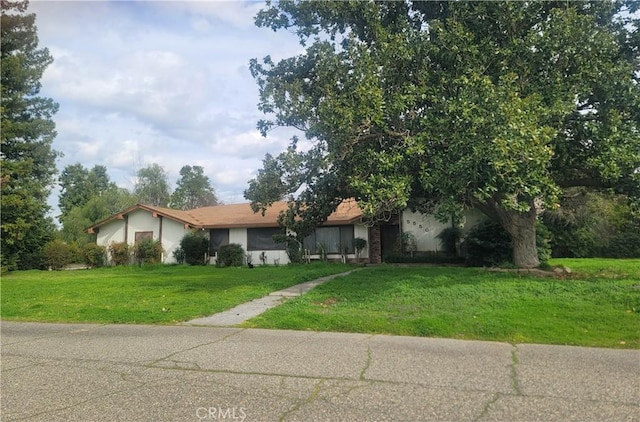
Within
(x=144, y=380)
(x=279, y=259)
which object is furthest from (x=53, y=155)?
(x=144, y=380)

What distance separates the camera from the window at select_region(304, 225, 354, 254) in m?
25.0

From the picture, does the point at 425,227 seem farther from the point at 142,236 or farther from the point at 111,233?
the point at 111,233

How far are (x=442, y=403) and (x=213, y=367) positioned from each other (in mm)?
2842

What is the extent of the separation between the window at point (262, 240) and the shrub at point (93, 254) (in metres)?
8.78

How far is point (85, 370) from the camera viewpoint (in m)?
6.02

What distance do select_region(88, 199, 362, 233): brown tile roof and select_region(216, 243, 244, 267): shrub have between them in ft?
4.47

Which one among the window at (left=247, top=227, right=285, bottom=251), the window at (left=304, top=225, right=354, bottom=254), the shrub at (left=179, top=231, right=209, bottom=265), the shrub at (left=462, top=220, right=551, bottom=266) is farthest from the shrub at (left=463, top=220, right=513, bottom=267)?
the shrub at (left=179, top=231, right=209, bottom=265)

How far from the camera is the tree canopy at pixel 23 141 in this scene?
26234 millimetres

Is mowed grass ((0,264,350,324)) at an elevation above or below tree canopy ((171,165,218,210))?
below

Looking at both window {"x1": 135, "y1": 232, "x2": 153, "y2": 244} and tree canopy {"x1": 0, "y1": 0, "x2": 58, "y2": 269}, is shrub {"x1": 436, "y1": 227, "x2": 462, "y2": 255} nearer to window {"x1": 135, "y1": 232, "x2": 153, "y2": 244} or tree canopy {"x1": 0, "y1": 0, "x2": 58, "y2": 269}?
window {"x1": 135, "y1": 232, "x2": 153, "y2": 244}

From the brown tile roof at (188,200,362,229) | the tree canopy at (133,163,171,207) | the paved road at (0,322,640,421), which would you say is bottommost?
the paved road at (0,322,640,421)

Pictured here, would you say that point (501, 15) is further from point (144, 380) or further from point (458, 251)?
point (458, 251)

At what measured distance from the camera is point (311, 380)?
538cm

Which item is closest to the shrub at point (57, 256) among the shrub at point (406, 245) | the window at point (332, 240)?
the window at point (332, 240)
